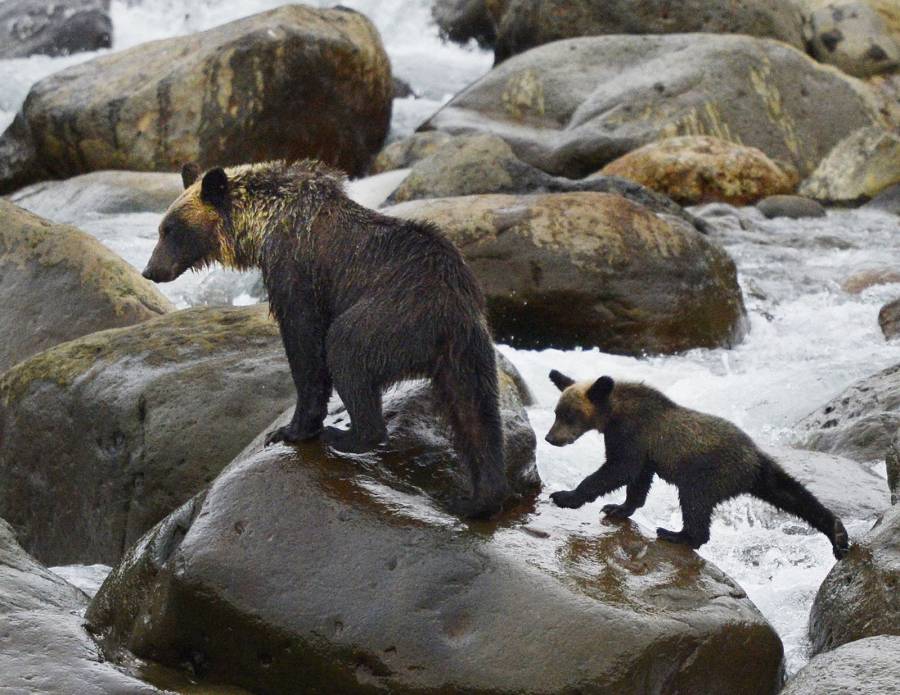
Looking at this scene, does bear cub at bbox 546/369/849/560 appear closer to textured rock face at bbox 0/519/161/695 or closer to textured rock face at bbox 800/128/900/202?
textured rock face at bbox 0/519/161/695

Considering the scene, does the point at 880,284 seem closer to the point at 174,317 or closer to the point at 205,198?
the point at 174,317

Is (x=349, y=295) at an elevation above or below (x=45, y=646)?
above

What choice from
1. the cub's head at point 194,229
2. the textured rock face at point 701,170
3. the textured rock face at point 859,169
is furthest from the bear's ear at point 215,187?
the textured rock face at point 859,169

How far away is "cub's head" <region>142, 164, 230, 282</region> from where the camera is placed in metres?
7.22

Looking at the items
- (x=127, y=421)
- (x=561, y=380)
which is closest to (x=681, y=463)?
(x=561, y=380)

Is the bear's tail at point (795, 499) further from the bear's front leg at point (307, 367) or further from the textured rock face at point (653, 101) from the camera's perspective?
the textured rock face at point (653, 101)

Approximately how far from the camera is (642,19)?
24.8m

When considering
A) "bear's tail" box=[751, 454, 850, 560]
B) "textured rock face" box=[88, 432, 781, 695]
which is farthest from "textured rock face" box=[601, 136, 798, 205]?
Result: "textured rock face" box=[88, 432, 781, 695]

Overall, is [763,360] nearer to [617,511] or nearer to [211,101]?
[617,511]

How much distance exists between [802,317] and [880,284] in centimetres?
148

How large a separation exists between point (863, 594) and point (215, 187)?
151 inches

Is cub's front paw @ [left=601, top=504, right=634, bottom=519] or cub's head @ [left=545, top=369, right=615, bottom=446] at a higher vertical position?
cub's head @ [left=545, top=369, right=615, bottom=446]

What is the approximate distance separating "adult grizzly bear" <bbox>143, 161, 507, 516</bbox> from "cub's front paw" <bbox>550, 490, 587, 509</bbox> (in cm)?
76

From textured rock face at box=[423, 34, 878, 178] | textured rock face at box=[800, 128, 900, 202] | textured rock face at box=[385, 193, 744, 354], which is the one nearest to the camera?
textured rock face at box=[385, 193, 744, 354]
